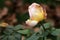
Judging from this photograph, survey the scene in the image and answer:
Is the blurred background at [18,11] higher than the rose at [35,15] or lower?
higher

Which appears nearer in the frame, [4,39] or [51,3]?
[4,39]

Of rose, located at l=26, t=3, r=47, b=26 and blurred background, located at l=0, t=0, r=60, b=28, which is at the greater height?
blurred background, located at l=0, t=0, r=60, b=28

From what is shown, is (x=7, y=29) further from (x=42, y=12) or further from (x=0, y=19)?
(x=0, y=19)

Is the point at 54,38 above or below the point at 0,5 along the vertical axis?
below

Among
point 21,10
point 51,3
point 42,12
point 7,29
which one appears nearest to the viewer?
point 42,12

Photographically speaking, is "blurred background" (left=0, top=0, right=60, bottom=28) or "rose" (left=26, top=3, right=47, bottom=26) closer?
"rose" (left=26, top=3, right=47, bottom=26)

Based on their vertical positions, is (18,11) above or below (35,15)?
above

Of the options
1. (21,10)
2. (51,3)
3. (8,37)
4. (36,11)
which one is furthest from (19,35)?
(21,10)

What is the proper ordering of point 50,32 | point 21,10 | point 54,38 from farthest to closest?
point 21,10, point 54,38, point 50,32

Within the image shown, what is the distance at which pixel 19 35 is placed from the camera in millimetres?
1765

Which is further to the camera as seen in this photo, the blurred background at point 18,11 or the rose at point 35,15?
the blurred background at point 18,11

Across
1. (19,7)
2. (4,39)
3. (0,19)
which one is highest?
(19,7)

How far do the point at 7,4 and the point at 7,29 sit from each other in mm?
2126

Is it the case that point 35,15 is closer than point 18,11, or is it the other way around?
point 35,15
